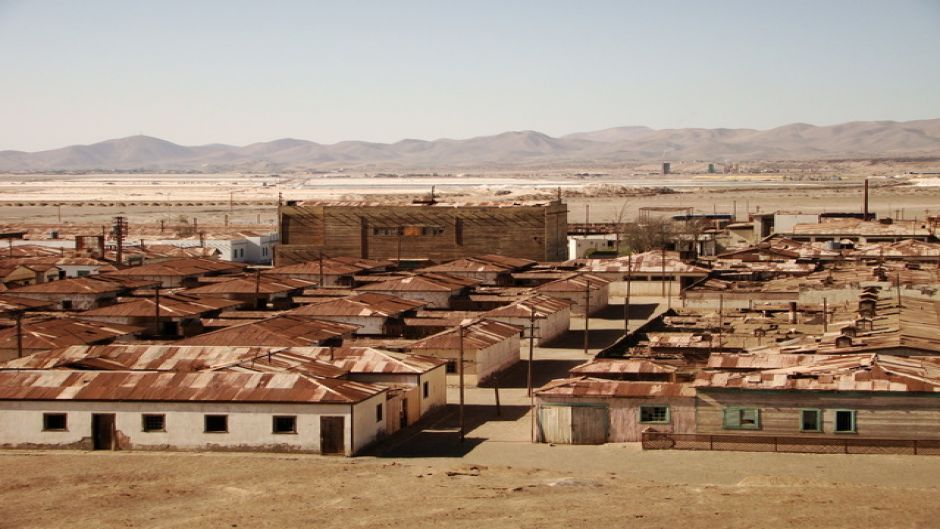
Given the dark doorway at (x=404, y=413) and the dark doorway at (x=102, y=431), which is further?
the dark doorway at (x=404, y=413)

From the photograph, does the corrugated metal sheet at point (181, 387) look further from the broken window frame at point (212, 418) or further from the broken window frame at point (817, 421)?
the broken window frame at point (817, 421)

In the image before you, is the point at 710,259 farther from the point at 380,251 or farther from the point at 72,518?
the point at 72,518

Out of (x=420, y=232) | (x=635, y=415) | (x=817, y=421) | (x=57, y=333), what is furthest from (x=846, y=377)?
(x=420, y=232)

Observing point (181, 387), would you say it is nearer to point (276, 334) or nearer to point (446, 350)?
point (276, 334)

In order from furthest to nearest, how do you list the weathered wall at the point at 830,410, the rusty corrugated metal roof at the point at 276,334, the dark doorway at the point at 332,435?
the rusty corrugated metal roof at the point at 276,334, the dark doorway at the point at 332,435, the weathered wall at the point at 830,410

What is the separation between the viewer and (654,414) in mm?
30922

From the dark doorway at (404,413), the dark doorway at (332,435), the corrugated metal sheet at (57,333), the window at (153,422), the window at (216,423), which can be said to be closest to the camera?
the dark doorway at (332,435)

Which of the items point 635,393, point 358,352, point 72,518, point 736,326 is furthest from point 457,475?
point 736,326

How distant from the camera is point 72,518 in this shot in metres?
24.8

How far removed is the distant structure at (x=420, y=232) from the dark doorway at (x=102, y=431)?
155ft

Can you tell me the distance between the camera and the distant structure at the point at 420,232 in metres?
78.7

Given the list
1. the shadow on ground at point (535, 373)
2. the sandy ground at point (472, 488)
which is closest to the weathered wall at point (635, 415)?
the sandy ground at point (472, 488)

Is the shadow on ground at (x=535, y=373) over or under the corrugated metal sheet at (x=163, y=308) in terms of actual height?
under

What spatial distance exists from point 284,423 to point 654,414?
25.9 feet
